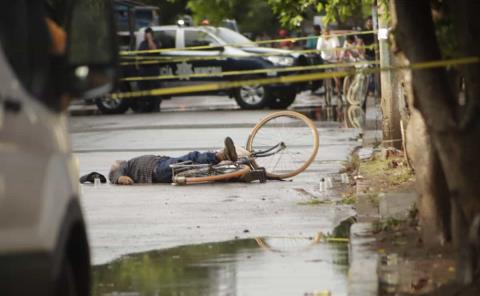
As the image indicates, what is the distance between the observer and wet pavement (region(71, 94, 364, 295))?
9.50 m

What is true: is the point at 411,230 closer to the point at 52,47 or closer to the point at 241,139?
the point at 52,47

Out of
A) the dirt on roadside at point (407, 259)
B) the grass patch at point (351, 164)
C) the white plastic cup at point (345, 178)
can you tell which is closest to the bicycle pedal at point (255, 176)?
the white plastic cup at point (345, 178)

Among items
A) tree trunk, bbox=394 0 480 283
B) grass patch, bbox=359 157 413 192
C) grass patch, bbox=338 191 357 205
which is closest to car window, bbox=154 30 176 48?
grass patch, bbox=359 157 413 192

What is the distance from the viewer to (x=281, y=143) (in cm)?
1622

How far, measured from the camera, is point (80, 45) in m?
6.57

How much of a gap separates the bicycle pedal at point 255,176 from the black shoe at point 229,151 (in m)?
0.25

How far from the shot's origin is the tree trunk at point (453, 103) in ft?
28.0

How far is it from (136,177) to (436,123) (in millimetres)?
7634

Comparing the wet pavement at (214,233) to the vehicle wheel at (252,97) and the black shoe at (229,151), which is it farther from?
the vehicle wheel at (252,97)

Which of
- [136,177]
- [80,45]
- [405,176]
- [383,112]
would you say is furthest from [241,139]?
[80,45]

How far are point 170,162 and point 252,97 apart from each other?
15.2 metres

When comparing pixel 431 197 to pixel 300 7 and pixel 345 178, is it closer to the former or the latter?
pixel 300 7

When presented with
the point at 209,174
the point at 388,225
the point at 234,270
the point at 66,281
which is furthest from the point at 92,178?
the point at 66,281

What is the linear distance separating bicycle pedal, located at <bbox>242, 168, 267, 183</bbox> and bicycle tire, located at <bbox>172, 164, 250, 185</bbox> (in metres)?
0.05
